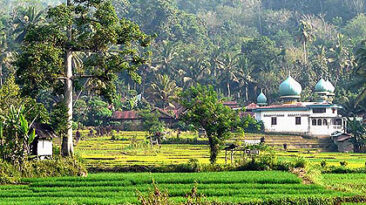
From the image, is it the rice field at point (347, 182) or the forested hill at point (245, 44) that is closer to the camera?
the rice field at point (347, 182)

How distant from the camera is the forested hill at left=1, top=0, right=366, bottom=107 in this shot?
98125mm

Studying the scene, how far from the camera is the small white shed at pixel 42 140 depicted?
35.0 m

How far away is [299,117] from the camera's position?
7325 cm

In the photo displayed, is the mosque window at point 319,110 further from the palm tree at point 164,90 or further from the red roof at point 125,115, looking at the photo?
the red roof at point 125,115

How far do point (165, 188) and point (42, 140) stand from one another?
1454cm

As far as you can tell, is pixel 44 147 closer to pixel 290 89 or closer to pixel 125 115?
pixel 125 115

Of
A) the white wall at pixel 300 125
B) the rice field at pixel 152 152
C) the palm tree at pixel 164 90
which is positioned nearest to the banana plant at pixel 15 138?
the rice field at pixel 152 152

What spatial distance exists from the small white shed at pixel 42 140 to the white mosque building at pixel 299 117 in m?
42.3

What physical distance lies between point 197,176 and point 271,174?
3652mm

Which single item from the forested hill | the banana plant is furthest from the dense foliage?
the forested hill

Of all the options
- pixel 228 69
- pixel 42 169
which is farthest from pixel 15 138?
pixel 228 69

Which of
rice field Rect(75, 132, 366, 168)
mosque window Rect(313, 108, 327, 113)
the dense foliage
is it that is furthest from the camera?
mosque window Rect(313, 108, 327, 113)

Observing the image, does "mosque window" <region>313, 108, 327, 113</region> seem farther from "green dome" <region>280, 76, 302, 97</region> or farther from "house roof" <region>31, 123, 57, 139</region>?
"house roof" <region>31, 123, 57, 139</region>

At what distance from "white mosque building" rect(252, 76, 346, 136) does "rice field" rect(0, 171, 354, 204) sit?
44005 millimetres
